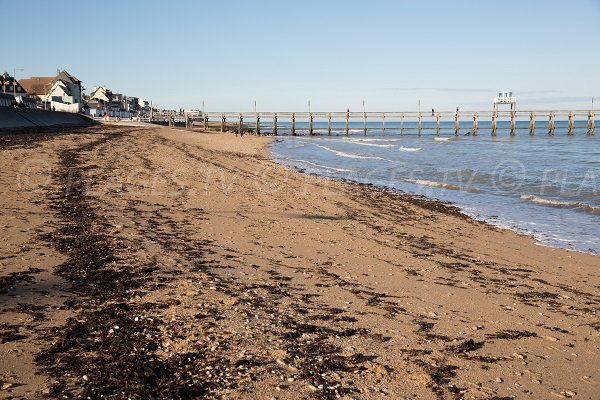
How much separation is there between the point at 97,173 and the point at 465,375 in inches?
478

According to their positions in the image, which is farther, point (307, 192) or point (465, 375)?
point (307, 192)

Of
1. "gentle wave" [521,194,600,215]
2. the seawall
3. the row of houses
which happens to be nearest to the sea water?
"gentle wave" [521,194,600,215]

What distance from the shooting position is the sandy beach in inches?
127

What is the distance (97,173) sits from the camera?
1323 centimetres

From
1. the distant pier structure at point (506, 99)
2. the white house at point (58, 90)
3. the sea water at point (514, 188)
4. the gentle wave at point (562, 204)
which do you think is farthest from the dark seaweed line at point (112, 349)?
the distant pier structure at point (506, 99)

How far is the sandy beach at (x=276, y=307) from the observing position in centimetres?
322

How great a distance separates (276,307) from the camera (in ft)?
15.0

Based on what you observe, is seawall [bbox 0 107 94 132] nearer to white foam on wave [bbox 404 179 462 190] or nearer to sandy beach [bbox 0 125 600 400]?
white foam on wave [bbox 404 179 462 190]

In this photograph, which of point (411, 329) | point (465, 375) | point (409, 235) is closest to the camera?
point (465, 375)

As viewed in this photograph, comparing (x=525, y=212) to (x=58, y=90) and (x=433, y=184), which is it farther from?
(x=58, y=90)

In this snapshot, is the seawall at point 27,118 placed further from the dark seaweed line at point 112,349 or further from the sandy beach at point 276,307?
the dark seaweed line at point 112,349

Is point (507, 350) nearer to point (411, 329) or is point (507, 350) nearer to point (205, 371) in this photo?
point (411, 329)

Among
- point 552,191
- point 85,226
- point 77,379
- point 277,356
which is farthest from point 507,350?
point 552,191

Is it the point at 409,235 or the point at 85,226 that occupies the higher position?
the point at 85,226
